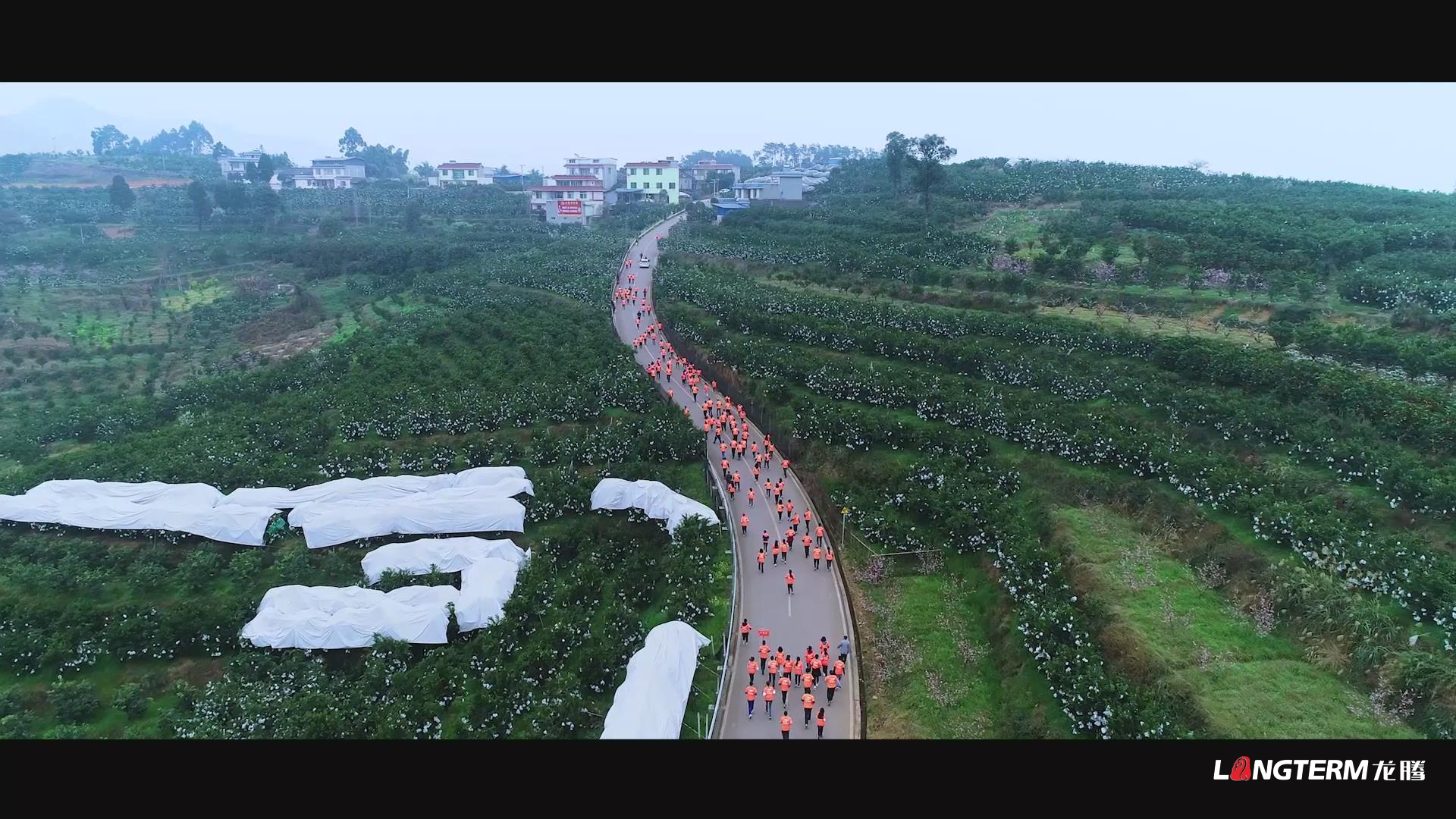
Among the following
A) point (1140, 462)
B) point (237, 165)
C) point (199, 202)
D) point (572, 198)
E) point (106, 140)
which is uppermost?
point (106, 140)

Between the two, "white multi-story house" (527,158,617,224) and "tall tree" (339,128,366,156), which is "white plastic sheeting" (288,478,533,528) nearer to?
"white multi-story house" (527,158,617,224)

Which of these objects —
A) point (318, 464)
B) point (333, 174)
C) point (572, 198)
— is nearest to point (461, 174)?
point (333, 174)

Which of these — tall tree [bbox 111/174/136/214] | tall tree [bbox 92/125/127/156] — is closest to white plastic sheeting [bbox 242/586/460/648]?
tall tree [bbox 111/174/136/214]

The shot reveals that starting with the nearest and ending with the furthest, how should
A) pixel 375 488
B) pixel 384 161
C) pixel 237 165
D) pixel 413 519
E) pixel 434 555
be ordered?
pixel 434 555 → pixel 413 519 → pixel 375 488 → pixel 237 165 → pixel 384 161

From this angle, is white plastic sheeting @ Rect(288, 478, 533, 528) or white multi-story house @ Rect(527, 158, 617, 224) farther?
white multi-story house @ Rect(527, 158, 617, 224)

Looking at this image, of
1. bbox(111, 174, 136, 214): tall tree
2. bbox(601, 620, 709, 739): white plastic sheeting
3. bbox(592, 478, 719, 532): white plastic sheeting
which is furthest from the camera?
bbox(111, 174, 136, 214): tall tree

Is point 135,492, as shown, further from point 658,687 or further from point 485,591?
point 658,687
